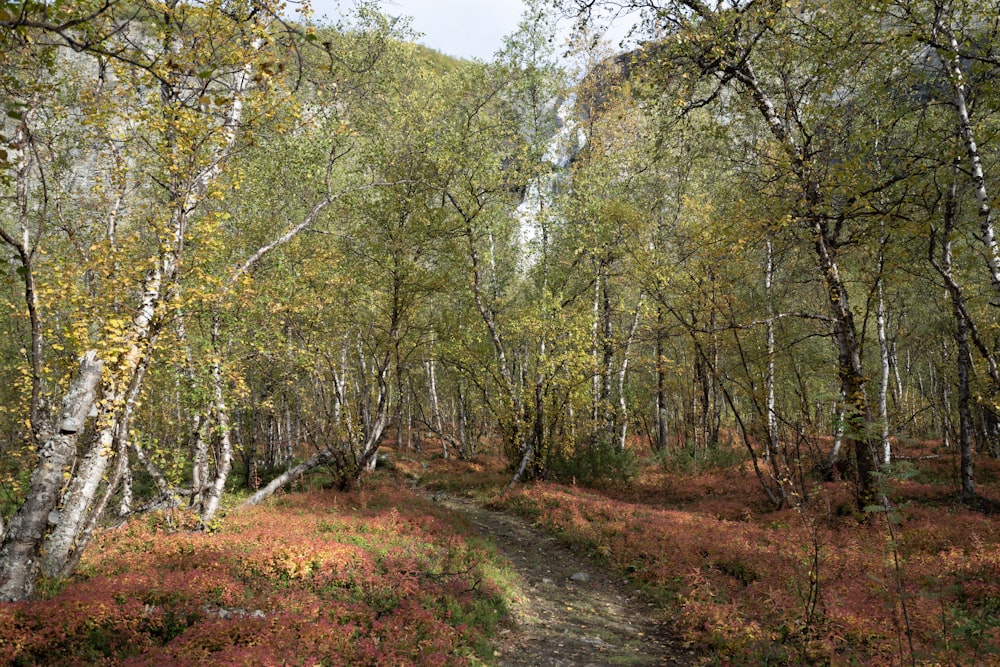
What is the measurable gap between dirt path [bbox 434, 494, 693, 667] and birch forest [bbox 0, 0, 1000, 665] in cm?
74

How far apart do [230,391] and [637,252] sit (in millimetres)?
12893

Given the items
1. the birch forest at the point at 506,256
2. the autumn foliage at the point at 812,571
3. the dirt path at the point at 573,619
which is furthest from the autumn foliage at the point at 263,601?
the autumn foliage at the point at 812,571

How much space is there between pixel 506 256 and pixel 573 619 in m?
17.0

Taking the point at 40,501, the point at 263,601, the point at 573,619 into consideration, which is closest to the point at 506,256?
the point at 573,619

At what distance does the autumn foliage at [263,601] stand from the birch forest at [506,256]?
0.29m

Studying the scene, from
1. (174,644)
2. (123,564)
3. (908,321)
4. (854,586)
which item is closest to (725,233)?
(854,586)

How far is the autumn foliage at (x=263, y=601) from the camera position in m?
6.20

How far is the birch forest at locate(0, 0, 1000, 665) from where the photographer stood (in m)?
7.27

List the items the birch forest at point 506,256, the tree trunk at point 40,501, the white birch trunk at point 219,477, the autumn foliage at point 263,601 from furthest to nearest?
the white birch trunk at point 219,477 → the birch forest at point 506,256 → the tree trunk at point 40,501 → the autumn foliage at point 263,601

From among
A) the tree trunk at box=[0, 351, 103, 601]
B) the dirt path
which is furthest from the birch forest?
the dirt path

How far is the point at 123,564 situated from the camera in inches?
339

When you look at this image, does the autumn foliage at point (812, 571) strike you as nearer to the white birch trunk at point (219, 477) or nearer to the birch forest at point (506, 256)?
the birch forest at point (506, 256)

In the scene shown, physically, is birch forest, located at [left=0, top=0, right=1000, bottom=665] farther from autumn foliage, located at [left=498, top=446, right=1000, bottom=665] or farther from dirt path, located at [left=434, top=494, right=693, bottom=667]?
dirt path, located at [left=434, top=494, right=693, bottom=667]

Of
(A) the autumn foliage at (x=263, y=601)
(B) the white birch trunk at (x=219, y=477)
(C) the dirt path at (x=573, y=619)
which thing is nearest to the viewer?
(A) the autumn foliage at (x=263, y=601)
